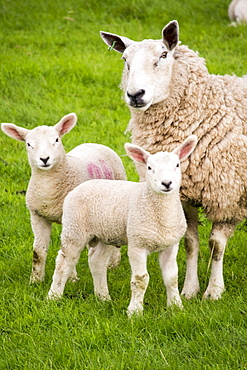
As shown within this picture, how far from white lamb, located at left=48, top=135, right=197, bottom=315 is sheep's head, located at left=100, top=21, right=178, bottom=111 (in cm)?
43

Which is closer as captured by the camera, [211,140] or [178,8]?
[211,140]

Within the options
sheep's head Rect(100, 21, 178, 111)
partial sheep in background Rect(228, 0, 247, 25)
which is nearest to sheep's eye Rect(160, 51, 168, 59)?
sheep's head Rect(100, 21, 178, 111)

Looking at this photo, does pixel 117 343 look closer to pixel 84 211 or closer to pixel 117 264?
pixel 84 211

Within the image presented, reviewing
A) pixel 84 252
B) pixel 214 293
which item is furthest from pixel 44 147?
pixel 214 293

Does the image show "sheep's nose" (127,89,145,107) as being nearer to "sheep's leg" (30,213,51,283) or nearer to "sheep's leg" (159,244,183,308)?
"sheep's leg" (159,244,183,308)

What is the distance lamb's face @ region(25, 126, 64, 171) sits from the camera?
16.0ft

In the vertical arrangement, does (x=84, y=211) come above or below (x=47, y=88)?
above

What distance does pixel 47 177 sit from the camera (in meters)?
5.08

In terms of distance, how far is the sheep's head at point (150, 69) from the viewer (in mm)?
4578

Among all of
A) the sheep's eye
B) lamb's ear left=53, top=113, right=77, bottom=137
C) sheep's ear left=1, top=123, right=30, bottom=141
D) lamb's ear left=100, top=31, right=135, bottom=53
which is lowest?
sheep's ear left=1, top=123, right=30, bottom=141

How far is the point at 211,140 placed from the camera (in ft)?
15.9

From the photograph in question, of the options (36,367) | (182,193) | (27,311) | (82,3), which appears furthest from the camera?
(82,3)

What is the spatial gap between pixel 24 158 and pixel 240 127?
12.0 ft

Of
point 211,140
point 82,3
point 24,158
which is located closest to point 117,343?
point 211,140
